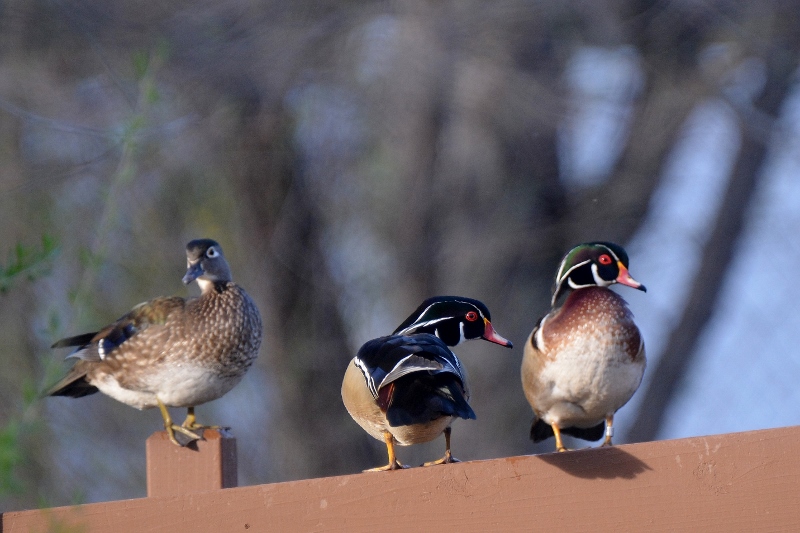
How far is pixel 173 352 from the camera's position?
2951mm

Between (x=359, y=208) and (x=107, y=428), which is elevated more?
(x=359, y=208)

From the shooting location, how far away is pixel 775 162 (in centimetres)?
510

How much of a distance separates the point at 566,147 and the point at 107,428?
2.92 metres

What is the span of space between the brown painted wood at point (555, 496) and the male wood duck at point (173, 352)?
2.93ft

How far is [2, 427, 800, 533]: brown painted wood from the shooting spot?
176cm

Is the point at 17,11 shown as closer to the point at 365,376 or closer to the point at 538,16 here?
the point at 538,16

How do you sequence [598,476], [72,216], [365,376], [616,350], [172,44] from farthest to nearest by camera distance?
[72,216] → [172,44] → [616,350] → [365,376] → [598,476]

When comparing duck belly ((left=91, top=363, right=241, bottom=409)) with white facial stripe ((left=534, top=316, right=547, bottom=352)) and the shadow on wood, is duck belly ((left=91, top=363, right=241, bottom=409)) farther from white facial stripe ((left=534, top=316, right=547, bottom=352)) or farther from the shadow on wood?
the shadow on wood

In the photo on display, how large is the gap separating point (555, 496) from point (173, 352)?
1.44m

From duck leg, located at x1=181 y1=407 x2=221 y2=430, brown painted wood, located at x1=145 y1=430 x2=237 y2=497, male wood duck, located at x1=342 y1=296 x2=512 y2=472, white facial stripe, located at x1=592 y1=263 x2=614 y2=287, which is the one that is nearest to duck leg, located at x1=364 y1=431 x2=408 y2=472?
male wood duck, located at x1=342 y1=296 x2=512 y2=472

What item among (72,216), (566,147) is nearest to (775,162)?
(566,147)

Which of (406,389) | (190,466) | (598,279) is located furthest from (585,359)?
(190,466)

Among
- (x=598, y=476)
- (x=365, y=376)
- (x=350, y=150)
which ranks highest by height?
(x=350, y=150)

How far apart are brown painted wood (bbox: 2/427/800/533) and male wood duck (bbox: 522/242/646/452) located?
707 mm
